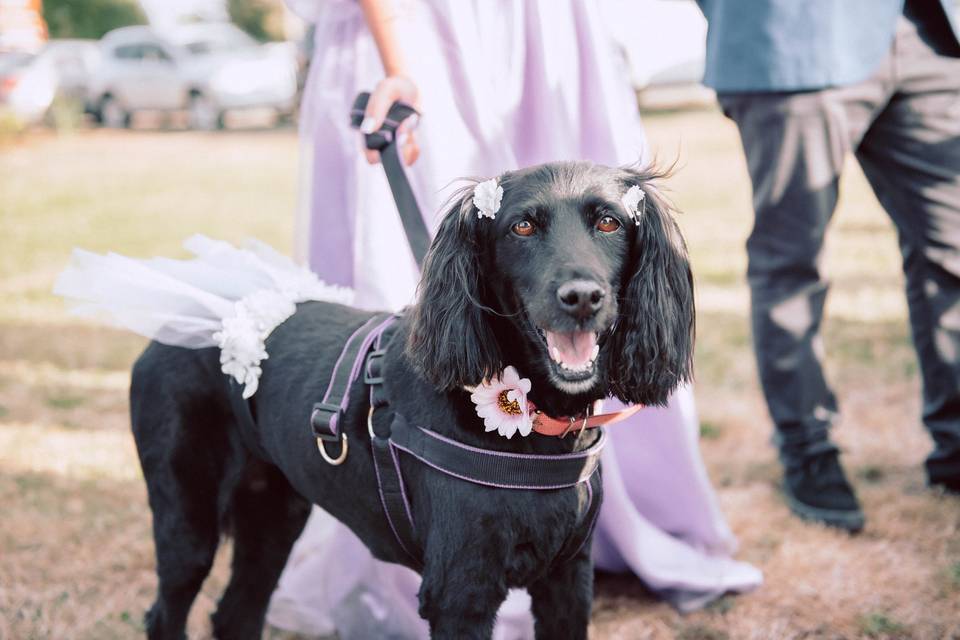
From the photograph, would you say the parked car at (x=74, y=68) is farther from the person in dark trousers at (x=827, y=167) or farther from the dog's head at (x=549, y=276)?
the dog's head at (x=549, y=276)

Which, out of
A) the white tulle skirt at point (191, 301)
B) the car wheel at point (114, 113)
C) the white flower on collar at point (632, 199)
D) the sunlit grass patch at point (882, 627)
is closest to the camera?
the white flower on collar at point (632, 199)

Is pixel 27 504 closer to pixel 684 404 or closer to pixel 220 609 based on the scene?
pixel 220 609

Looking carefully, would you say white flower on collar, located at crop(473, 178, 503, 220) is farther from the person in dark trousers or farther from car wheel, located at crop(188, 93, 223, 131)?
car wheel, located at crop(188, 93, 223, 131)

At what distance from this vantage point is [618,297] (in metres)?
2.07

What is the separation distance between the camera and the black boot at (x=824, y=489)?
3438mm

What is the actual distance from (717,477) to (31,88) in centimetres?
2293

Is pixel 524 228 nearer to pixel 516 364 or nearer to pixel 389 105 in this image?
pixel 516 364

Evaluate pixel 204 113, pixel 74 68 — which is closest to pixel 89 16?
pixel 74 68

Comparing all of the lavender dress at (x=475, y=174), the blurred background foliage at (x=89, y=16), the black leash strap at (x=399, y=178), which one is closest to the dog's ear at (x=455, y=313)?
the black leash strap at (x=399, y=178)

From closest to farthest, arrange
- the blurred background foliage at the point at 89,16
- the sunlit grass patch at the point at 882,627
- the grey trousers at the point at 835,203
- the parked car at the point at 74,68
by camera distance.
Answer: the sunlit grass patch at the point at 882,627 < the grey trousers at the point at 835,203 < the parked car at the point at 74,68 < the blurred background foliage at the point at 89,16

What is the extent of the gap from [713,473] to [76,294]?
2.75m

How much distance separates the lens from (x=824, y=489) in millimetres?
3486

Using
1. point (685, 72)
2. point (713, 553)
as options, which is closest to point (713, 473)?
point (713, 553)

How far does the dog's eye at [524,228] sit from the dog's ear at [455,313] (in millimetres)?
95
